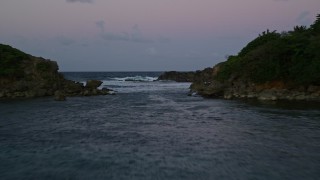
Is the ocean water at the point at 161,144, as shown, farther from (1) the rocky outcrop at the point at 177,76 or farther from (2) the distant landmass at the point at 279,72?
(1) the rocky outcrop at the point at 177,76

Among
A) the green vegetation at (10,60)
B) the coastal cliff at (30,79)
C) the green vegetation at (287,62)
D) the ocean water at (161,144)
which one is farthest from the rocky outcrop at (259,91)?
the green vegetation at (10,60)

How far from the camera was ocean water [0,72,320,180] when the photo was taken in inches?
765

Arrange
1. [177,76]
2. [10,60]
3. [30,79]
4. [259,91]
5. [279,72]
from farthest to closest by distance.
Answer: [177,76] < [10,60] < [30,79] < [259,91] < [279,72]

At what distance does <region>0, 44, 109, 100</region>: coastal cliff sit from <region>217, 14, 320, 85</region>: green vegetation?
83.0ft

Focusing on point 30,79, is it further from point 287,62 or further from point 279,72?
point 287,62

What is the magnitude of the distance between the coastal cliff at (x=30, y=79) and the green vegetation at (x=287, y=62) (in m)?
25.3

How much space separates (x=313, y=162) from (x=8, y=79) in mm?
55682

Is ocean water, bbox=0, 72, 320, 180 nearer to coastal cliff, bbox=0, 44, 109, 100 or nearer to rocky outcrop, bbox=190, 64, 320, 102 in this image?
rocky outcrop, bbox=190, 64, 320, 102

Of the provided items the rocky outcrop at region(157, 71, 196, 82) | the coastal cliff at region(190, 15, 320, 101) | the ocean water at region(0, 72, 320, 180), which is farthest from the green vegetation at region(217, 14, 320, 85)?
the rocky outcrop at region(157, 71, 196, 82)

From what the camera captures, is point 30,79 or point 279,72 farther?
point 30,79

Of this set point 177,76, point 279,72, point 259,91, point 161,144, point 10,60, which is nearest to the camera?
point 161,144

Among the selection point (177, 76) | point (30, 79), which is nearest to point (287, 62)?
point (30, 79)

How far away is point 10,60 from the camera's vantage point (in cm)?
6806

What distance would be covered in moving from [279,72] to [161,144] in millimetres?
35128
